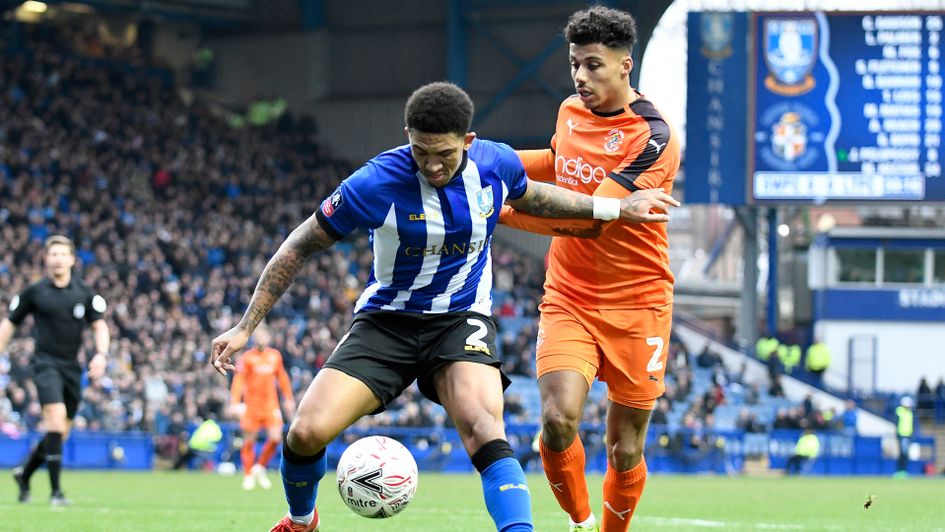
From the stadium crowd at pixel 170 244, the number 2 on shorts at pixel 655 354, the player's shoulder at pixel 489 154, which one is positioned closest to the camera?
the player's shoulder at pixel 489 154

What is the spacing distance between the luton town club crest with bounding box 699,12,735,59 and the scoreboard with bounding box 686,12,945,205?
0.02 meters

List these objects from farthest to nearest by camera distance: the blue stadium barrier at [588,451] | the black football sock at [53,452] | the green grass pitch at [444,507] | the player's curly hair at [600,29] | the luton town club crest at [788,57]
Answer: the luton town club crest at [788,57]
the blue stadium barrier at [588,451]
the black football sock at [53,452]
the green grass pitch at [444,507]
the player's curly hair at [600,29]

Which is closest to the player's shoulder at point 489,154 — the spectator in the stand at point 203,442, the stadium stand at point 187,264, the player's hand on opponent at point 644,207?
the player's hand on opponent at point 644,207

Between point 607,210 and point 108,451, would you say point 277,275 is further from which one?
point 108,451

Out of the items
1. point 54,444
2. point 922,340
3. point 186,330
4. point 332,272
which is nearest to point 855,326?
point 922,340

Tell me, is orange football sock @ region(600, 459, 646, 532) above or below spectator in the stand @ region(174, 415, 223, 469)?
above

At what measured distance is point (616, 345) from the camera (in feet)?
25.1

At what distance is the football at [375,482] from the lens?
6.97 metres

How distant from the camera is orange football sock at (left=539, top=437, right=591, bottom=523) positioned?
748cm

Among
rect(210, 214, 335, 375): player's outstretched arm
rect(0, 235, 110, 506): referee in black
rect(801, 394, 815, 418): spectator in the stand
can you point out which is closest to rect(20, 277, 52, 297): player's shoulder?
rect(0, 235, 110, 506): referee in black

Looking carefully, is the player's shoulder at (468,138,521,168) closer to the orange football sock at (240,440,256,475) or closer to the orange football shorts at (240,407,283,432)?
the orange football sock at (240,440,256,475)

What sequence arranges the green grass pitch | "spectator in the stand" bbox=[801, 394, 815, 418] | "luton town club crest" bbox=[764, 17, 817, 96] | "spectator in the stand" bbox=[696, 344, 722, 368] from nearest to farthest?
the green grass pitch < "luton town club crest" bbox=[764, 17, 817, 96] < "spectator in the stand" bbox=[801, 394, 815, 418] < "spectator in the stand" bbox=[696, 344, 722, 368]

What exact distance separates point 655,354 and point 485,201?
1548 millimetres

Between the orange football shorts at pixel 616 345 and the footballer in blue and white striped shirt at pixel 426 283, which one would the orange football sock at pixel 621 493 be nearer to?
the orange football shorts at pixel 616 345
